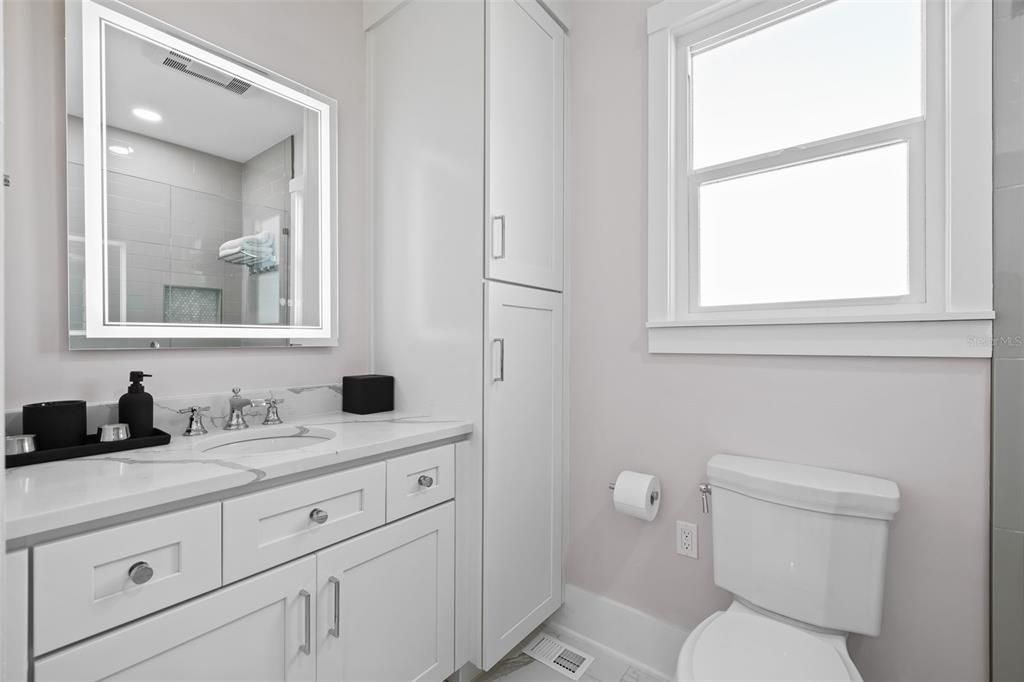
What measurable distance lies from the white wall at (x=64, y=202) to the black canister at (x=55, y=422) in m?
0.10

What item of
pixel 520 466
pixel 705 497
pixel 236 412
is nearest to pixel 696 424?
pixel 705 497

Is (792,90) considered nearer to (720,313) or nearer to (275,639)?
(720,313)

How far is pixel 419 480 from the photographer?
1409 mm

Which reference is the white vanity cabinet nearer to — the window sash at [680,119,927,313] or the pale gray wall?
the window sash at [680,119,927,313]

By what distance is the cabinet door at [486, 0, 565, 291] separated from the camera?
156 cm

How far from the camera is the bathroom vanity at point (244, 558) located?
823 millimetres

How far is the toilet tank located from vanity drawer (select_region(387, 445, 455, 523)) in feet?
2.56

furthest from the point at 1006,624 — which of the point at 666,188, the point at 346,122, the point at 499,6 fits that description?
the point at 346,122

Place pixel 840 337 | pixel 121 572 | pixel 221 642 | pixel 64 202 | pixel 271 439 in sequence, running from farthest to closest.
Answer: pixel 271 439 < pixel 840 337 < pixel 64 202 < pixel 221 642 < pixel 121 572

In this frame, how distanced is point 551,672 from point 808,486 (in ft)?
3.48

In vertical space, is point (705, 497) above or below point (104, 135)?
below

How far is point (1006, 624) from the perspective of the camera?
1160 mm

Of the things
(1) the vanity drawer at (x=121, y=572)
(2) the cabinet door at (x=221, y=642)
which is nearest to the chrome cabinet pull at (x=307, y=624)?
(2) the cabinet door at (x=221, y=642)

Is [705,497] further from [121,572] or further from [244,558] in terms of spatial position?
[121,572]
